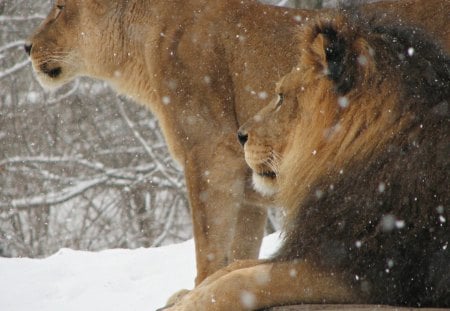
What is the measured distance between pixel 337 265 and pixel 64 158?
11539 millimetres

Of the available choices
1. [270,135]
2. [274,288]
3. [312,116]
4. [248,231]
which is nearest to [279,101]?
[270,135]

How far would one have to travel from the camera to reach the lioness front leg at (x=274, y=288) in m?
3.38

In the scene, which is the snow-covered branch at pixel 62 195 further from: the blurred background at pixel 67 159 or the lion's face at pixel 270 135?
the lion's face at pixel 270 135

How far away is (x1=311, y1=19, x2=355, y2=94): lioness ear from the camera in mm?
3475

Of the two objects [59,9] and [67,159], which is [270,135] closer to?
[59,9]

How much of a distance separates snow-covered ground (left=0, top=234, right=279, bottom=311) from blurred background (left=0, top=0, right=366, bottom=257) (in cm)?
674

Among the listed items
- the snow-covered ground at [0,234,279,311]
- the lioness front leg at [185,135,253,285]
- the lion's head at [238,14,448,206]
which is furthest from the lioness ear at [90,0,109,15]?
the lion's head at [238,14,448,206]

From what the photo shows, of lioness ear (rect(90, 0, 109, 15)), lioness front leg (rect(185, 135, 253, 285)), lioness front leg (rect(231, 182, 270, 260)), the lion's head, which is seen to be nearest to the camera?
the lion's head

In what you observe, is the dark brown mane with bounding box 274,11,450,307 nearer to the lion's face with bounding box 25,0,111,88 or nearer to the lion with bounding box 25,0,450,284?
the lion with bounding box 25,0,450,284

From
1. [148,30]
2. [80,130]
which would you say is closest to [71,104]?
[80,130]

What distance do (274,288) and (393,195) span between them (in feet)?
1.87

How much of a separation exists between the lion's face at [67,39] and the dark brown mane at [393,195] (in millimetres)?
3009

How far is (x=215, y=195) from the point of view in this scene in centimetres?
545

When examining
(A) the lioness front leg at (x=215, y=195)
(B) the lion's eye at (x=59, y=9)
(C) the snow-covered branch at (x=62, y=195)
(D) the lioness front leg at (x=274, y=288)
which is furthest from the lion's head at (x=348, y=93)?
(C) the snow-covered branch at (x=62, y=195)
